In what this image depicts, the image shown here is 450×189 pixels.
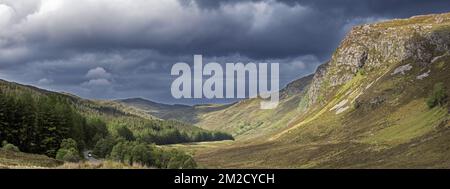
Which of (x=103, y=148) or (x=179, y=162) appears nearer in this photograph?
(x=179, y=162)

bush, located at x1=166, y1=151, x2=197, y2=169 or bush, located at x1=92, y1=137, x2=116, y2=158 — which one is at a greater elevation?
bush, located at x1=92, y1=137, x2=116, y2=158

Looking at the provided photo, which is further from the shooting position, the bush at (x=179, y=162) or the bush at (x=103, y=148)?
the bush at (x=103, y=148)

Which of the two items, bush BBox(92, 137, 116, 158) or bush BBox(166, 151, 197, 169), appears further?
bush BBox(92, 137, 116, 158)

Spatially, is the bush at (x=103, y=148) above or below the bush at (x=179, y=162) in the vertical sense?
above

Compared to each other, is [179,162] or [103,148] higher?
[103,148]

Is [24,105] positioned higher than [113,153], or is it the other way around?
[24,105]

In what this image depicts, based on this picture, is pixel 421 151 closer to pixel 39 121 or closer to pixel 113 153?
pixel 113 153
